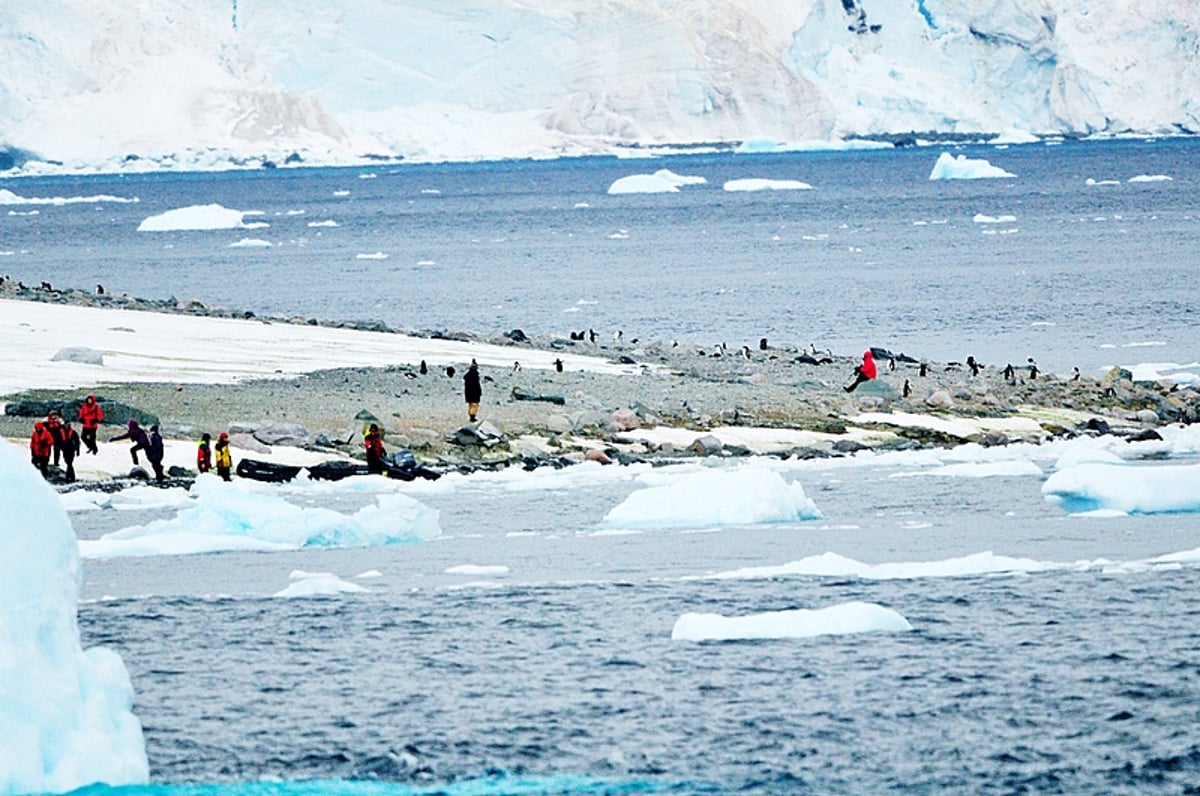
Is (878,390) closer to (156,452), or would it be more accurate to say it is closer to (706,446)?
(706,446)

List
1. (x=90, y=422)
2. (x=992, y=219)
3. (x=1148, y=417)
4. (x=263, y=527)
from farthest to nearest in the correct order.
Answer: (x=992, y=219), (x=1148, y=417), (x=90, y=422), (x=263, y=527)

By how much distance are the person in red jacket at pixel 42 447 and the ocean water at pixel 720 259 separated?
19.9 meters

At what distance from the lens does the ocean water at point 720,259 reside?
4378 cm

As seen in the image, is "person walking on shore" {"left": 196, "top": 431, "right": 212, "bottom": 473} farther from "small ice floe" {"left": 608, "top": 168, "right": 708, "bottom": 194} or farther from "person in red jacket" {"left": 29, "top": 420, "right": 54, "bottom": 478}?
"small ice floe" {"left": 608, "top": 168, "right": 708, "bottom": 194}

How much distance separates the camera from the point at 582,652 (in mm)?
13633

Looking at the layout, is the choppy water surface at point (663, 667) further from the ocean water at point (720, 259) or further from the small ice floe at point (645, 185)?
the small ice floe at point (645, 185)

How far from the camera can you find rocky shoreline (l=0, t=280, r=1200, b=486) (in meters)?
23.8

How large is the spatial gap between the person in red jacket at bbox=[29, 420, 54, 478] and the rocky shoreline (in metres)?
1.71

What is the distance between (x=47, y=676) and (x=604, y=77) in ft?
503

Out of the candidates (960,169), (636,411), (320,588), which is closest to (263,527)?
(320,588)

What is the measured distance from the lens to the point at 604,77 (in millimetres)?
161000

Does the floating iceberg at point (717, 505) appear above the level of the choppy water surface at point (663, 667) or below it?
above

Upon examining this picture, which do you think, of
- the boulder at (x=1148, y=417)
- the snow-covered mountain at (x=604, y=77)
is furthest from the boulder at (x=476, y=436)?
the snow-covered mountain at (x=604, y=77)

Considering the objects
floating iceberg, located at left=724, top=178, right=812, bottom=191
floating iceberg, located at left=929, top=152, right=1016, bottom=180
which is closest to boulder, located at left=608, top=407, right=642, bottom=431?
floating iceberg, located at left=929, top=152, right=1016, bottom=180
